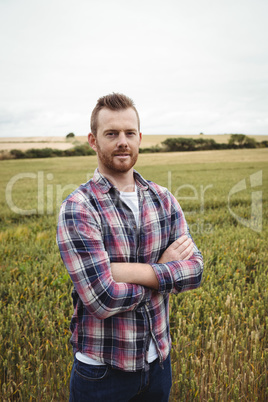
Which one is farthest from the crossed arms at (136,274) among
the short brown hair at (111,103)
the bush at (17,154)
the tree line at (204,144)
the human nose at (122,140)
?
the tree line at (204,144)

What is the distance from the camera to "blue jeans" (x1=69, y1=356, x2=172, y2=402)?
5.25 feet

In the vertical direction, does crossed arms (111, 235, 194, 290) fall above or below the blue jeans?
above

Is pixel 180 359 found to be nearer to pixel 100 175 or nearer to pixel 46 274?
pixel 100 175

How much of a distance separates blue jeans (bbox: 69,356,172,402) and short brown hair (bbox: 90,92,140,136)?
4.67ft

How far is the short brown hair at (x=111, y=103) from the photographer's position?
1.72 m

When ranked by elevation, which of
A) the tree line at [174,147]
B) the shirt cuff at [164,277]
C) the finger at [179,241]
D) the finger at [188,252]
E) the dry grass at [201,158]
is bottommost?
the shirt cuff at [164,277]

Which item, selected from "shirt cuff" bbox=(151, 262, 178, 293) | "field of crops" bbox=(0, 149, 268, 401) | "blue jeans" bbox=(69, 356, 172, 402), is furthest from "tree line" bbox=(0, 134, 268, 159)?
"blue jeans" bbox=(69, 356, 172, 402)

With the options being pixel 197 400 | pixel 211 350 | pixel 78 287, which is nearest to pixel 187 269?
pixel 78 287

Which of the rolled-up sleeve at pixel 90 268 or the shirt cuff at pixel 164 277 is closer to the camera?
the rolled-up sleeve at pixel 90 268

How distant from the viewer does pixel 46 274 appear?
15.5 feet

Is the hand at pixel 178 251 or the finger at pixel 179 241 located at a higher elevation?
the finger at pixel 179 241

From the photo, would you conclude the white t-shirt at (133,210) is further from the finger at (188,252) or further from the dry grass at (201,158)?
the dry grass at (201,158)

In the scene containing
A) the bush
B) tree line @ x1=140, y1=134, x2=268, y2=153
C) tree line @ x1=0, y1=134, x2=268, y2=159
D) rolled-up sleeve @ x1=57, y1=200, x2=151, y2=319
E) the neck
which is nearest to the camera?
rolled-up sleeve @ x1=57, y1=200, x2=151, y2=319

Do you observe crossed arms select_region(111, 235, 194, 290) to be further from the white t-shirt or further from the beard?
the beard
